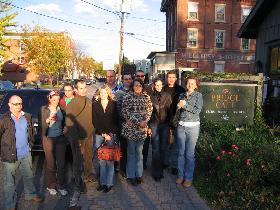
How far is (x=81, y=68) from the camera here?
96625 mm

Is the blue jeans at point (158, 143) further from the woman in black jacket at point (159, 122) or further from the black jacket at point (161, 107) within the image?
the black jacket at point (161, 107)

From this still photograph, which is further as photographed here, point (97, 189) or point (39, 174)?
point (39, 174)

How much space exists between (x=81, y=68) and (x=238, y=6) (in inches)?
2441

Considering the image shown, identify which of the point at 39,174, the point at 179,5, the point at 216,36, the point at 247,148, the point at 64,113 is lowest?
the point at 39,174

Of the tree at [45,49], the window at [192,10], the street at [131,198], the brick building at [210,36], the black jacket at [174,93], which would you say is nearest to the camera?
the street at [131,198]

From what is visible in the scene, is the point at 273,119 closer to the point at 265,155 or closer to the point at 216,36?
the point at 265,155

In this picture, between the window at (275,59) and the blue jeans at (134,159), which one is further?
the window at (275,59)

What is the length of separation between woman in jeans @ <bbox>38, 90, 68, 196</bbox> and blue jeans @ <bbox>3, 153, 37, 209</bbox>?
0.49 metres

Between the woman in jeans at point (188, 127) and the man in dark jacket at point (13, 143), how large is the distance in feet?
8.68

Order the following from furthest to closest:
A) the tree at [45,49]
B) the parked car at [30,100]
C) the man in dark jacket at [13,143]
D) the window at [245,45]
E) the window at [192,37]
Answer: the tree at [45,49]
the window at [245,45]
the window at [192,37]
the parked car at [30,100]
the man in dark jacket at [13,143]

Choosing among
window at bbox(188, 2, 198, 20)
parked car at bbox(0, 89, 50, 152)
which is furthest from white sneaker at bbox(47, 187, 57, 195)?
window at bbox(188, 2, 198, 20)

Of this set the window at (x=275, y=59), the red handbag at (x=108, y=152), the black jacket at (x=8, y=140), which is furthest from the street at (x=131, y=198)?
the window at (x=275, y=59)

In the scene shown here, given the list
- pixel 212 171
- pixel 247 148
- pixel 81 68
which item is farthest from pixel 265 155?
pixel 81 68

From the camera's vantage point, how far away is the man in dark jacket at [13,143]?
17.2 ft
